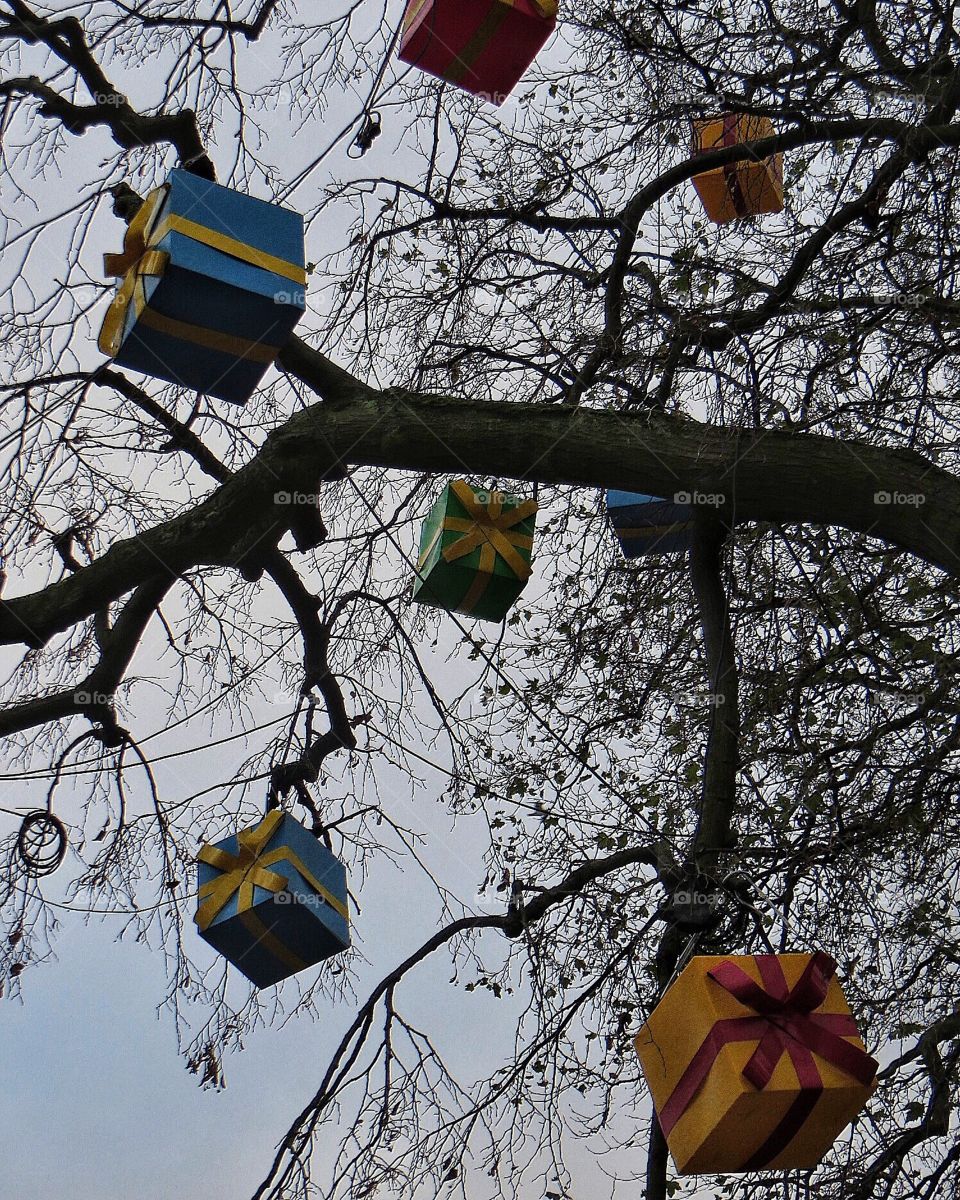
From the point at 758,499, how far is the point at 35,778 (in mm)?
2231

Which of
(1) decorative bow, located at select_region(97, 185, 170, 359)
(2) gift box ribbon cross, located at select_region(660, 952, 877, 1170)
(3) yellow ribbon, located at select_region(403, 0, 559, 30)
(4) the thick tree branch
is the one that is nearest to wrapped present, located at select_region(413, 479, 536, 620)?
(4) the thick tree branch

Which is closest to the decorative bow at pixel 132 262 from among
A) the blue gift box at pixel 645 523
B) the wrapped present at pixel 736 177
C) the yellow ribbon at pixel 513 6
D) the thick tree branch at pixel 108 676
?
the thick tree branch at pixel 108 676

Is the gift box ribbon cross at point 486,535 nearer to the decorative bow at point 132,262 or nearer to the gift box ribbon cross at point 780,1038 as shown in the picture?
the decorative bow at point 132,262

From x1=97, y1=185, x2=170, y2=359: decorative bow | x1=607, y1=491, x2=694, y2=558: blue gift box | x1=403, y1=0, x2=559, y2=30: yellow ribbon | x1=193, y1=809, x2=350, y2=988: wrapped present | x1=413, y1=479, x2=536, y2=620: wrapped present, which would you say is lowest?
x1=193, y1=809, x2=350, y2=988: wrapped present

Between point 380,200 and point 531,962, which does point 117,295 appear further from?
point 531,962

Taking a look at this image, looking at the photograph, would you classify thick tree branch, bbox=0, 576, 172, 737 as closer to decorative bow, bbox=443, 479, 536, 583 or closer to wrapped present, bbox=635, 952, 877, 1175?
decorative bow, bbox=443, 479, 536, 583

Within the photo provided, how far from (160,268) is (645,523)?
197 centimetres

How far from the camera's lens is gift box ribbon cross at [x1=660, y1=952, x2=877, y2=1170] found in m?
2.57

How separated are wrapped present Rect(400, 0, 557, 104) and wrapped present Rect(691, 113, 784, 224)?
890 mm

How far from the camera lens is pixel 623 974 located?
3.60 m

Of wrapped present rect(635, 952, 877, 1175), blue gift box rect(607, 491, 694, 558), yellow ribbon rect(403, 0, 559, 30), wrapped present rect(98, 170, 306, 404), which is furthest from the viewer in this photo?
blue gift box rect(607, 491, 694, 558)

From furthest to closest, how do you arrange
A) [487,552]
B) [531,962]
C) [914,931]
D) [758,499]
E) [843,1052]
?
[914,931]
[487,552]
[531,962]
[758,499]
[843,1052]

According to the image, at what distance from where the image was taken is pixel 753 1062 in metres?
2.55

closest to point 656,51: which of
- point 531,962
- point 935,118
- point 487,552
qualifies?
point 935,118
